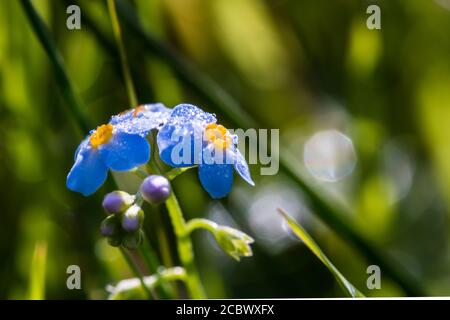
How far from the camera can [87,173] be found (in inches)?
49.8

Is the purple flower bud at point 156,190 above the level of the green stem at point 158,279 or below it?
above

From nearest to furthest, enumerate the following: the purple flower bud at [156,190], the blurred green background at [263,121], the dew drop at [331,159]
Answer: the purple flower bud at [156,190] → the blurred green background at [263,121] → the dew drop at [331,159]

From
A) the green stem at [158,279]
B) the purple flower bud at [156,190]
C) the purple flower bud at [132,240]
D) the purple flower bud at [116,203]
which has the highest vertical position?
the purple flower bud at [156,190]

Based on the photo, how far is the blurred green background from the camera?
6.17 feet

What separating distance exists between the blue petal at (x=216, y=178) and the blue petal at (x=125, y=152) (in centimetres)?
10

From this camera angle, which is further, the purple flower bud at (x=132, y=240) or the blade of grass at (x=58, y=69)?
the blade of grass at (x=58, y=69)

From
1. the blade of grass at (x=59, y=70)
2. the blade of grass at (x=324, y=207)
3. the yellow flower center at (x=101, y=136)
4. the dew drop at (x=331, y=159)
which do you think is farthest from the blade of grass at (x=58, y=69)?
the dew drop at (x=331, y=159)

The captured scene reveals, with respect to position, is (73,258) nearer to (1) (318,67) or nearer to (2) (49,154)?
(2) (49,154)

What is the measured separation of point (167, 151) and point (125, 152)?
72 millimetres

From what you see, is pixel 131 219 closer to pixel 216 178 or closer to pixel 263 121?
pixel 216 178

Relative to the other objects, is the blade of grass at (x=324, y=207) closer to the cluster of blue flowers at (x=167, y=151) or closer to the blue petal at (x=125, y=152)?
the cluster of blue flowers at (x=167, y=151)

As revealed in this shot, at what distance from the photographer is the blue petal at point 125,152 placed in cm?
124

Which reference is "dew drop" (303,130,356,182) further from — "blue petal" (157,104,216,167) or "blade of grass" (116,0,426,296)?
"blue petal" (157,104,216,167)

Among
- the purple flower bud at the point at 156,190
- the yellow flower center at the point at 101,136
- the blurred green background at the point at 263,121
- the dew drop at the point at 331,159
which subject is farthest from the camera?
the dew drop at the point at 331,159
